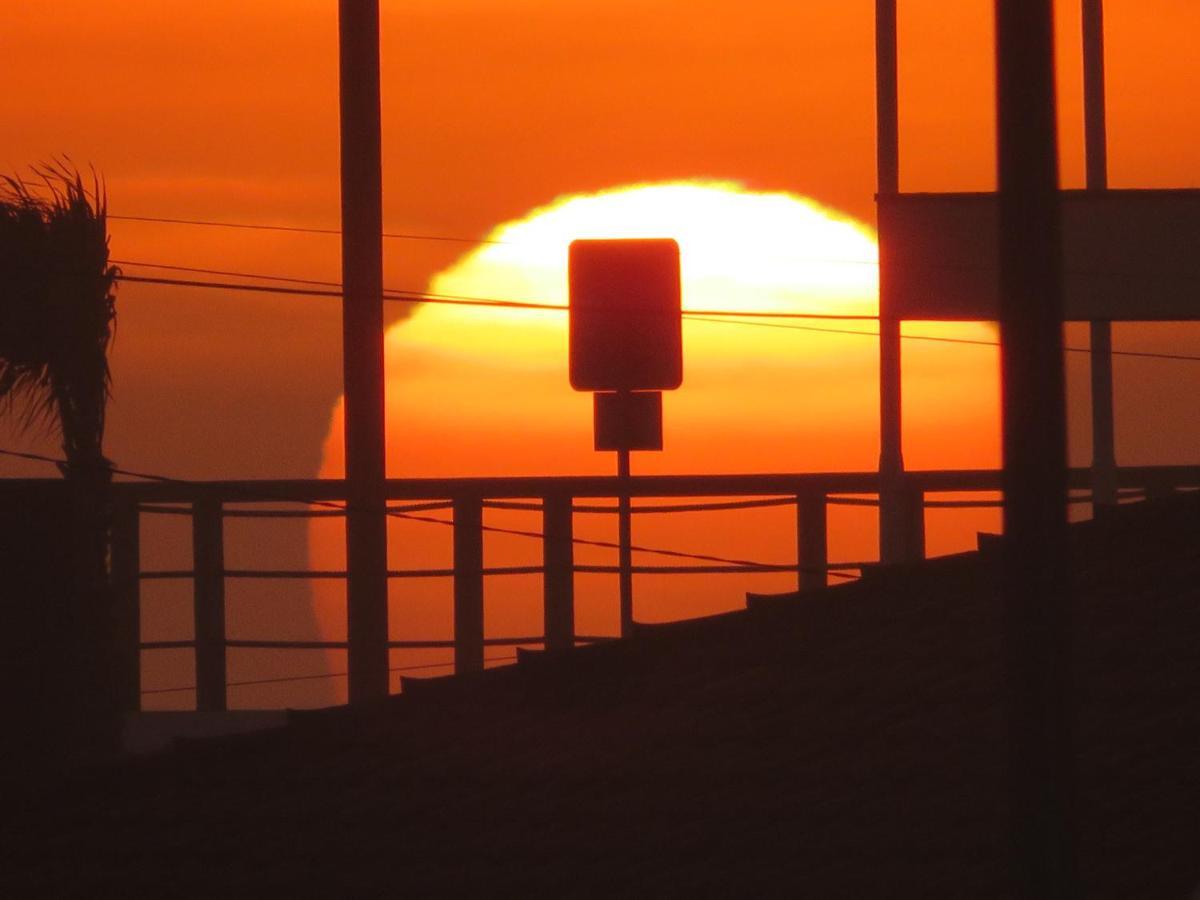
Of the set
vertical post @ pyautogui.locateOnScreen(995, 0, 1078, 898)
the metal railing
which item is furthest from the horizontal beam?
vertical post @ pyautogui.locateOnScreen(995, 0, 1078, 898)

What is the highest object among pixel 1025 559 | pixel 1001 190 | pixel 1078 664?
pixel 1001 190

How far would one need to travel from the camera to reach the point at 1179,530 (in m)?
9.48

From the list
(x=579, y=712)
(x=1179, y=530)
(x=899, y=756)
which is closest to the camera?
(x=899, y=756)

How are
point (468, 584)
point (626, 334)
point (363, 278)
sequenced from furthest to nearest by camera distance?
point (468, 584), point (626, 334), point (363, 278)

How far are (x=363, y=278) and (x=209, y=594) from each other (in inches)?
121

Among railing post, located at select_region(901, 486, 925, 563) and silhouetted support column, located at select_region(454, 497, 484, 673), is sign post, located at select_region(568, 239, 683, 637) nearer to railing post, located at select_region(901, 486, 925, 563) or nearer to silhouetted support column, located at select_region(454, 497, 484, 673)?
silhouetted support column, located at select_region(454, 497, 484, 673)

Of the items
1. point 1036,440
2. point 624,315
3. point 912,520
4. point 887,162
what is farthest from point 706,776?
point 887,162

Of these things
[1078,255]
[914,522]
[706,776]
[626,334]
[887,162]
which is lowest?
[706,776]

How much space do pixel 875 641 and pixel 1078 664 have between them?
137 cm

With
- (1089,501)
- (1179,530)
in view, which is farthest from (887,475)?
(1179,530)

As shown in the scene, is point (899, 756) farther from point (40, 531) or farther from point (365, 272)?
point (40, 531)

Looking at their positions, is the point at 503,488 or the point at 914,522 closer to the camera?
the point at 503,488

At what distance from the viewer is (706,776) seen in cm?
679

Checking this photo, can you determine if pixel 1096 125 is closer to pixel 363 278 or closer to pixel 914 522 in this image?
pixel 914 522
